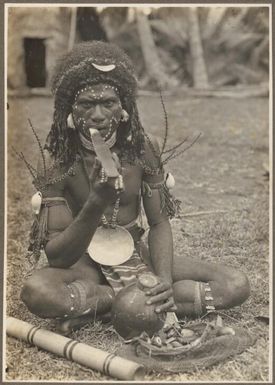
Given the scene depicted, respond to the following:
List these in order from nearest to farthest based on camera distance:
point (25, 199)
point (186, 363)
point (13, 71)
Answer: point (186, 363)
point (13, 71)
point (25, 199)

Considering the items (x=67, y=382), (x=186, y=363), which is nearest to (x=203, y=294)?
→ (x=186, y=363)

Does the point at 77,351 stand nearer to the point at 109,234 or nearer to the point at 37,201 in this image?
the point at 109,234

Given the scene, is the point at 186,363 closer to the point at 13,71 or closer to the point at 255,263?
the point at 255,263

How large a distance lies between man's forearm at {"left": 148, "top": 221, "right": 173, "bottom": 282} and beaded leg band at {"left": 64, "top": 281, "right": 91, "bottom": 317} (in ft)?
1.29

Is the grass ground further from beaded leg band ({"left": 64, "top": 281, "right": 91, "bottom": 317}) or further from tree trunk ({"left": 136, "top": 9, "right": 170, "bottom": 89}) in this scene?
tree trunk ({"left": 136, "top": 9, "right": 170, "bottom": 89})

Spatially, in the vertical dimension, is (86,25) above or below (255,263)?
above

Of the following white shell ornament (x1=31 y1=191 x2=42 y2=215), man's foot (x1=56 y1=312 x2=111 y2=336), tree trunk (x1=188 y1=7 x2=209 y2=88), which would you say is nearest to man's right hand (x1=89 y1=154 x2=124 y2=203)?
white shell ornament (x1=31 y1=191 x2=42 y2=215)

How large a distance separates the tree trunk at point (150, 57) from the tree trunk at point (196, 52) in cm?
25

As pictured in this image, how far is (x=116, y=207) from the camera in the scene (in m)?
3.49

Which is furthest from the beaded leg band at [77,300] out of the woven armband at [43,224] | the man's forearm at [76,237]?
the woven armband at [43,224]

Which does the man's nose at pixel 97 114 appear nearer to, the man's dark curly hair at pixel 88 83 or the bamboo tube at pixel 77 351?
the man's dark curly hair at pixel 88 83

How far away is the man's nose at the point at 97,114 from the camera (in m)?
3.30

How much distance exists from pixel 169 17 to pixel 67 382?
2.01 metres

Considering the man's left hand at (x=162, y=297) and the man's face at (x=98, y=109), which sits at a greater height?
the man's face at (x=98, y=109)
